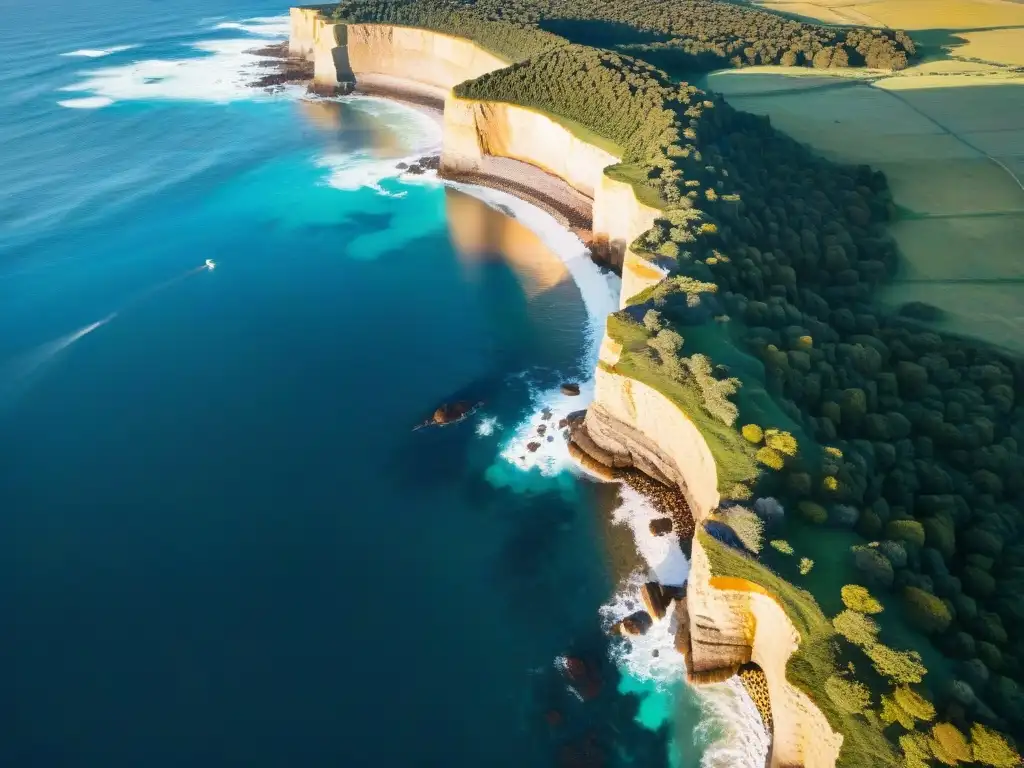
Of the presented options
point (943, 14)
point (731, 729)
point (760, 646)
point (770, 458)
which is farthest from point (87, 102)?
point (943, 14)

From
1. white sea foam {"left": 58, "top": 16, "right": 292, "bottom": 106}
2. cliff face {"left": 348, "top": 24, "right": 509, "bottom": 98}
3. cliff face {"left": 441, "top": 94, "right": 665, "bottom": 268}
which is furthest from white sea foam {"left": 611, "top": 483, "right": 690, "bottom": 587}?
white sea foam {"left": 58, "top": 16, "right": 292, "bottom": 106}

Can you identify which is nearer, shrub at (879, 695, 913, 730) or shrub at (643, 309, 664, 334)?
shrub at (879, 695, 913, 730)

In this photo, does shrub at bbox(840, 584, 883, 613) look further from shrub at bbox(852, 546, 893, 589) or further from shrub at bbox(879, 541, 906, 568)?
shrub at bbox(879, 541, 906, 568)

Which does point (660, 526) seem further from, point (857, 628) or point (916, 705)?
point (916, 705)

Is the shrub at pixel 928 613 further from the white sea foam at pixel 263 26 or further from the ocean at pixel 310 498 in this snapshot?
the white sea foam at pixel 263 26

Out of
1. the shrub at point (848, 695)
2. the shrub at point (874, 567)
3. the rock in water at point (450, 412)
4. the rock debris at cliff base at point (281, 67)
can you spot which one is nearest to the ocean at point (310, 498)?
the rock in water at point (450, 412)

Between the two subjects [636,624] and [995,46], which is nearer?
[636,624]
